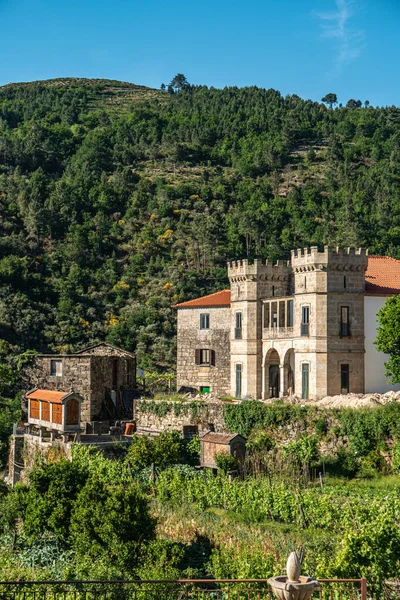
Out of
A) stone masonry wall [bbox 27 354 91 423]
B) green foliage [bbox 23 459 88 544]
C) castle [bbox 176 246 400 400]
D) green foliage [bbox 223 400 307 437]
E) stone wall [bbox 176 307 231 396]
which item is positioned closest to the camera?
green foliage [bbox 23 459 88 544]

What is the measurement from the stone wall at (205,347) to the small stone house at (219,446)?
346 inches

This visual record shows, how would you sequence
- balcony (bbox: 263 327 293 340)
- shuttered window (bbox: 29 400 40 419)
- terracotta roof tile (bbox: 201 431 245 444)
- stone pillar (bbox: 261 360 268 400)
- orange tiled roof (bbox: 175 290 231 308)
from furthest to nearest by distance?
orange tiled roof (bbox: 175 290 231 308) → stone pillar (bbox: 261 360 268 400) → shuttered window (bbox: 29 400 40 419) → balcony (bbox: 263 327 293 340) → terracotta roof tile (bbox: 201 431 245 444)

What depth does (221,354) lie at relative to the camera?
44719 millimetres

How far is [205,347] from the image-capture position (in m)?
45.5

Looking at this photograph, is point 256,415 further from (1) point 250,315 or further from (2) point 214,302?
(2) point 214,302

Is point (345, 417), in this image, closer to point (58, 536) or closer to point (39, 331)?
point (58, 536)

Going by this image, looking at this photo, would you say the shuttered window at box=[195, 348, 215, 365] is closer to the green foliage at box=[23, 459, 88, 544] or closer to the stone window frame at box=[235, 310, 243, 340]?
the stone window frame at box=[235, 310, 243, 340]

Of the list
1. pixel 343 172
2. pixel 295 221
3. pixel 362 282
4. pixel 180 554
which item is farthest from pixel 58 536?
pixel 343 172

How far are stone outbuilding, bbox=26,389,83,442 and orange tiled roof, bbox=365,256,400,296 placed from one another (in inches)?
574

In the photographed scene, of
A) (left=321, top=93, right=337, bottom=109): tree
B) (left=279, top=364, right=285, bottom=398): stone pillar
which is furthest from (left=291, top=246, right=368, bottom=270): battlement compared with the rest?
(left=321, top=93, right=337, bottom=109): tree

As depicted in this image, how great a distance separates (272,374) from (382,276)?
7.35 metres

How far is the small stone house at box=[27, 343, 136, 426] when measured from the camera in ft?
141

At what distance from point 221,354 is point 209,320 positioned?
205 centimetres

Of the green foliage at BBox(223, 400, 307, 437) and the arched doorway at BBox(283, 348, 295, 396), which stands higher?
the arched doorway at BBox(283, 348, 295, 396)
